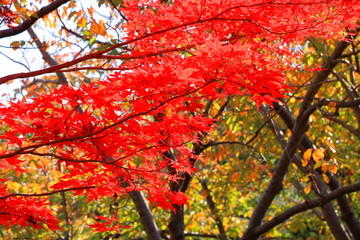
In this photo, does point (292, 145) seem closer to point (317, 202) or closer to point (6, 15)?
point (317, 202)

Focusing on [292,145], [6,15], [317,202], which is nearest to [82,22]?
[6,15]

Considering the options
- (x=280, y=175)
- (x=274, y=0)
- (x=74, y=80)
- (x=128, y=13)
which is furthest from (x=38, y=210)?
(x=74, y=80)

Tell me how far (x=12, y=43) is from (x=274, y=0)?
2292 millimetres

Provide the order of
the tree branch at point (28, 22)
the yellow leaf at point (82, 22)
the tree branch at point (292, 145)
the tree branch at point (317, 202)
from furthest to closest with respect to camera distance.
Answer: the yellow leaf at point (82, 22) < the tree branch at point (292, 145) < the tree branch at point (317, 202) < the tree branch at point (28, 22)

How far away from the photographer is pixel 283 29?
7.26 ft

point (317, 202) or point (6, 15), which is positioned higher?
point (6, 15)

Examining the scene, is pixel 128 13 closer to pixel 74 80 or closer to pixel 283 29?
pixel 283 29

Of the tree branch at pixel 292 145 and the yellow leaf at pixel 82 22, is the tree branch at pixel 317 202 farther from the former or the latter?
the yellow leaf at pixel 82 22

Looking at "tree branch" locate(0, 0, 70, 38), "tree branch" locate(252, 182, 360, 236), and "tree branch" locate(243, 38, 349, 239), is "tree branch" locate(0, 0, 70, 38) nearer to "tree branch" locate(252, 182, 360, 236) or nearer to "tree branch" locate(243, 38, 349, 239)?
"tree branch" locate(243, 38, 349, 239)

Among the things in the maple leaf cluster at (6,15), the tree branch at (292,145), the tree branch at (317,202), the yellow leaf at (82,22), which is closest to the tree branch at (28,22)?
the maple leaf cluster at (6,15)

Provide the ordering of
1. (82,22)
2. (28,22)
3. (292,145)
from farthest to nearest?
(82,22)
(292,145)
(28,22)

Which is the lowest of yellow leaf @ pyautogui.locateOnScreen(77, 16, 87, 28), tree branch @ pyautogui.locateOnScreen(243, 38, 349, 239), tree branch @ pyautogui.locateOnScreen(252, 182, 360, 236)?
tree branch @ pyautogui.locateOnScreen(252, 182, 360, 236)

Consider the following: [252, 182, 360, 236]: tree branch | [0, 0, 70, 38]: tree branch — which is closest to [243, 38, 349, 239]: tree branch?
[252, 182, 360, 236]: tree branch

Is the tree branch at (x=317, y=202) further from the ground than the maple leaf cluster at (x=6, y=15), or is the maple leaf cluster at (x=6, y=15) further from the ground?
the maple leaf cluster at (x=6, y=15)
